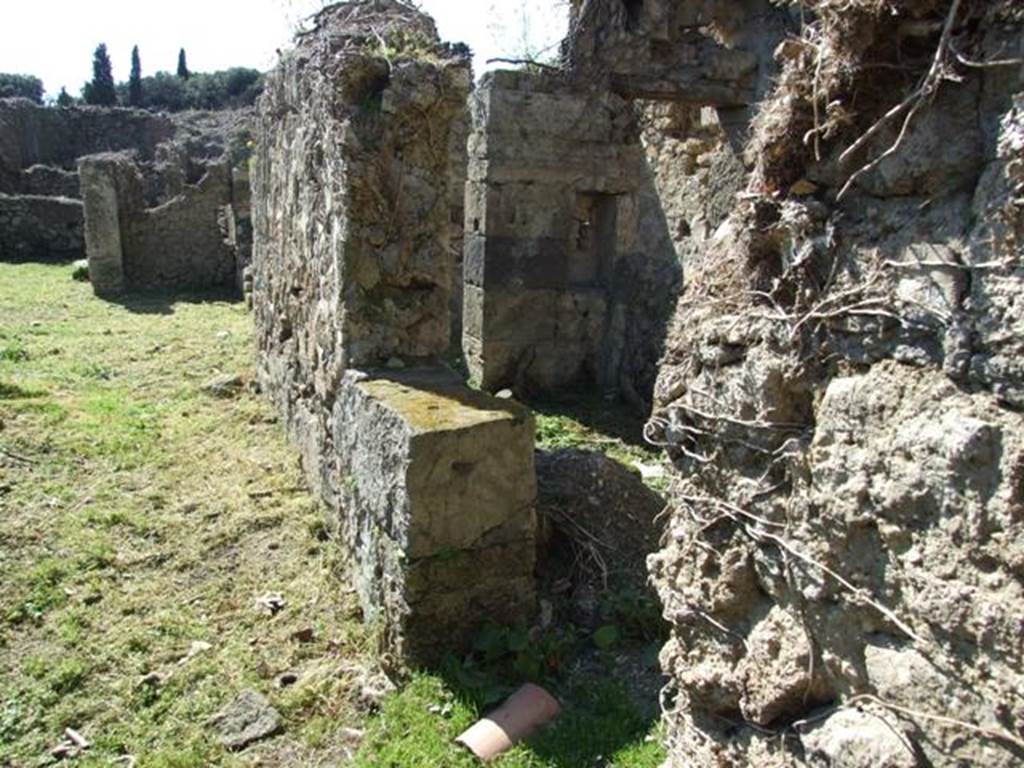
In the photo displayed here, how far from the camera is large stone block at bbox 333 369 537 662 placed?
3521mm

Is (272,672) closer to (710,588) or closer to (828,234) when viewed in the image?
(710,588)

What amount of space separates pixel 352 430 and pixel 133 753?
1.71 metres

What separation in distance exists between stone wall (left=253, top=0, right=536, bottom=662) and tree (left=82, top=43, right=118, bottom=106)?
129 feet

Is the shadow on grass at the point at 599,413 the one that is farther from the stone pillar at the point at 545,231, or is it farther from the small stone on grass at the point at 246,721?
the small stone on grass at the point at 246,721

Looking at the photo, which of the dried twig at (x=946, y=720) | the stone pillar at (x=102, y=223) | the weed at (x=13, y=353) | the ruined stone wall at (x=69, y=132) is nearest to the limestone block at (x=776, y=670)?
the dried twig at (x=946, y=720)

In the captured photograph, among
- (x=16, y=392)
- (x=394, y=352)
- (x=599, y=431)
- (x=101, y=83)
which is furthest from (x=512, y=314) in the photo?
(x=101, y=83)

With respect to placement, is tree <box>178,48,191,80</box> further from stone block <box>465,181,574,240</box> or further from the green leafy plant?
the green leafy plant

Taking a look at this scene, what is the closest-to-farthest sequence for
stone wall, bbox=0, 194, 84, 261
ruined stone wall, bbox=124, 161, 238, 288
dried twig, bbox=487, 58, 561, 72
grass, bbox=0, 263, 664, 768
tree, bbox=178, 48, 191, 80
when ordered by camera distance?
grass, bbox=0, 263, 664, 768 < dried twig, bbox=487, 58, 561, 72 < ruined stone wall, bbox=124, 161, 238, 288 < stone wall, bbox=0, 194, 84, 261 < tree, bbox=178, 48, 191, 80

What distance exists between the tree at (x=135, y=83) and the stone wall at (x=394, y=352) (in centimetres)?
4037

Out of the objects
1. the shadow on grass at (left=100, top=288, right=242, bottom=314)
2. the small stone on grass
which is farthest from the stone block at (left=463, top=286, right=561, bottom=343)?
the shadow on grass at (left=100, top=288, right=242, bottom=314)

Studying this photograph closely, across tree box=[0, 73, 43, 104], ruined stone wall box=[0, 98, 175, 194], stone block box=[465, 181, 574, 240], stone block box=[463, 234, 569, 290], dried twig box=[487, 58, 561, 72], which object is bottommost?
stone block box=[463, 234, 569, 290]

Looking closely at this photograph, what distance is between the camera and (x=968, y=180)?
1510 mm

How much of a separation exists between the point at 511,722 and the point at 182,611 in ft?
6.26

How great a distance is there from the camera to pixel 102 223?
1256 centimetres
